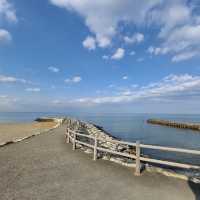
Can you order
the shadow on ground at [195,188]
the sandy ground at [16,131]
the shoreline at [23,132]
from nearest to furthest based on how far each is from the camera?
the shadow on ground at [195,188] → the shoreline at [23,132] → the sandy ground at [16,131]

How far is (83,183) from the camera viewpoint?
6785 mm

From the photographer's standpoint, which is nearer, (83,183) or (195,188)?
(195,188)

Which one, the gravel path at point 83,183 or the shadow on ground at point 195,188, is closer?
the gravel path at point 83,183

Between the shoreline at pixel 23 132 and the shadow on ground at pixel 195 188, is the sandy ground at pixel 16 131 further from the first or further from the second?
the shadow on ground at pixel 195 188

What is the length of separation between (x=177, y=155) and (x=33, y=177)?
55.6ft

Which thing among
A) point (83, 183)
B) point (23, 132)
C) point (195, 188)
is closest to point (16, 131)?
point (23, 132)

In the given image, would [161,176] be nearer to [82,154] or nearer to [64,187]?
[64,187]

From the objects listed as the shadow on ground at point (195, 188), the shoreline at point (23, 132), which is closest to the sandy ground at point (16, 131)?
the shoreline at point (23, 132)

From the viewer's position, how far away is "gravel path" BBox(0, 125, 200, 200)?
5.87 m

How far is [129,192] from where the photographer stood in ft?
20.2

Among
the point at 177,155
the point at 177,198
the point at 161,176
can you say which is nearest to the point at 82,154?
the point at 161,176

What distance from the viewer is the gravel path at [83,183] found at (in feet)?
19.3

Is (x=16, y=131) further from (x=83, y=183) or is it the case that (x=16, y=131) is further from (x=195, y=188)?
(x=195, y=188)

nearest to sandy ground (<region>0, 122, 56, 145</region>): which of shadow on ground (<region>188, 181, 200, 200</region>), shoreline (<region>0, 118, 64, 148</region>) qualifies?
shoreline (<region>0, 118, 64, 148</region>)
